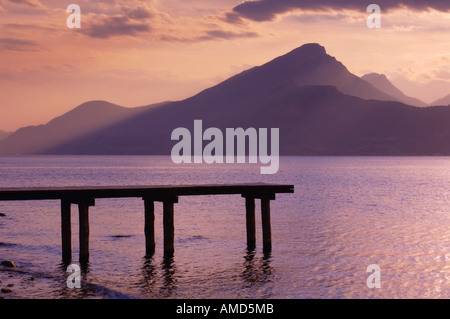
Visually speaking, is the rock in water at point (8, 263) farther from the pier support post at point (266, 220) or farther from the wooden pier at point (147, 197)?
the pier support post at point (266, 220)

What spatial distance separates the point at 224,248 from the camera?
30875 millimetres

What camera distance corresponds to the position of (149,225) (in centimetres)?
2712

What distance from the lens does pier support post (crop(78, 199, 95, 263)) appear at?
24.5 metres

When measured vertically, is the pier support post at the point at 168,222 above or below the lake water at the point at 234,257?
above

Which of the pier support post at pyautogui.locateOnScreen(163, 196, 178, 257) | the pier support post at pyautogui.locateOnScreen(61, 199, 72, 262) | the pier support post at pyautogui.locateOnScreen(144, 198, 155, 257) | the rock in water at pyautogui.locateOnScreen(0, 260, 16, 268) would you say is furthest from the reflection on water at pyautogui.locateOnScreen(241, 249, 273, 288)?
the rock in water at pyautogui.locateOnScreen(0, 260, 16, 268)

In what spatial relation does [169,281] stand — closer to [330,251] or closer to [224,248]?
[224,248]

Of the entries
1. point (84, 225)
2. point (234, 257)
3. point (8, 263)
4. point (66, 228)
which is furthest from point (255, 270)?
point (8, 263)

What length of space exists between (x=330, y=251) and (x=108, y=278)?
40.6ft

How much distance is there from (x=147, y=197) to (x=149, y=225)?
154 centimetres

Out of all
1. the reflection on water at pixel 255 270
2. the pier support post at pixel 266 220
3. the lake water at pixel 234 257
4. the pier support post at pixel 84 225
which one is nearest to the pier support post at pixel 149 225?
the lake water at pixel 234 257

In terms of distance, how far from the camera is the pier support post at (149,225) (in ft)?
87.7

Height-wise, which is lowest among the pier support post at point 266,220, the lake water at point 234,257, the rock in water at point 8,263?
the lake water at point 234,257

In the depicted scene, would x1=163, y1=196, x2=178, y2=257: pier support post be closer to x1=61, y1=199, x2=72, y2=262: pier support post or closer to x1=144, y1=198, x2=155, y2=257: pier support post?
x1=144, y1=198, x2=155, y2=257: pier support post

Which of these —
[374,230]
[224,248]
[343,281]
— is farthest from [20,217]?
[343,281]
